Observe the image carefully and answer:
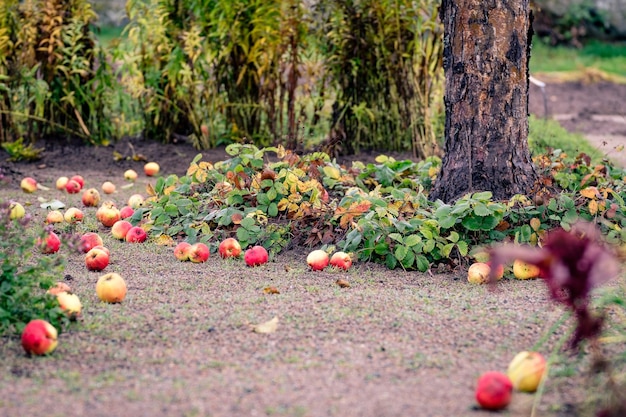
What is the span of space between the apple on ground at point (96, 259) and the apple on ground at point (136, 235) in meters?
0.59

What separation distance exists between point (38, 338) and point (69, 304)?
1.01 ft

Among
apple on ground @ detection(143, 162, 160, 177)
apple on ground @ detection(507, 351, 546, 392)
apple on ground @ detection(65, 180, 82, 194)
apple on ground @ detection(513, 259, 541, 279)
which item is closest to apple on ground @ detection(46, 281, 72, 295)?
apple on ground @ detection(507, 351, 546, 392)

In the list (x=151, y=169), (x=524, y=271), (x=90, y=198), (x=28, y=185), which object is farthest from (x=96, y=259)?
(x=151, y=169)

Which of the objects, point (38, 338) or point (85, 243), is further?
point (85, 243)

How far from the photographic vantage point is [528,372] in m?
2.30

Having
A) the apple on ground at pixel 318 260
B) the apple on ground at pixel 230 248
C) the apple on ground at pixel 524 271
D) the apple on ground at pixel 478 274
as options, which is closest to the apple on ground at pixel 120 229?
the apple on ground at pixel 230 248

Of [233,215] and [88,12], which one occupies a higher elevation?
[88,12]

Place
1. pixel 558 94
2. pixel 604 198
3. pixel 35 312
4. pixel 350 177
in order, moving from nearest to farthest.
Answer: pixel 35 312
pixel 604 198
pixel 350 177
pixel 558 94

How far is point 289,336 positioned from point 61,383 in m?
0.79

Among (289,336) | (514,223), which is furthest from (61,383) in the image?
(514,223)

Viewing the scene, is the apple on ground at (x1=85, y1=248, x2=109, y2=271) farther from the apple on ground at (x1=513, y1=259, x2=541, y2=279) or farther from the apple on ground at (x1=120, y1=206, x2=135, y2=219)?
the apple on ground at (x1=513, y1=259, x2=541, y2=279)

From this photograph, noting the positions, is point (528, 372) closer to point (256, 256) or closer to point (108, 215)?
point (256, 256)

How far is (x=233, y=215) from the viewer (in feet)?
13.9

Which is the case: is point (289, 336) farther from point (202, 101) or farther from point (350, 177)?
point (202, 101)
